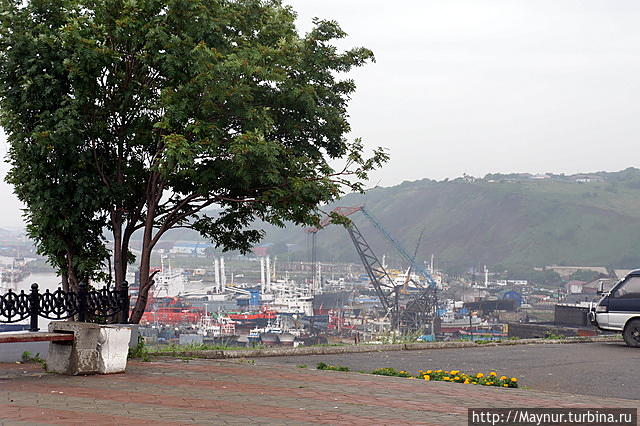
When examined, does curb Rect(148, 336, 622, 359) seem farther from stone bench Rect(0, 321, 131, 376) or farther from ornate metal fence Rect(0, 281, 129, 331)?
stone bench Rect(0, 321, 131, 376)

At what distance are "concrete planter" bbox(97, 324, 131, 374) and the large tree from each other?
3.15 metres

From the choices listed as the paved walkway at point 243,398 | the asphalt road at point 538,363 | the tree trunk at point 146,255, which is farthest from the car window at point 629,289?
the tree trunk at point 146,255

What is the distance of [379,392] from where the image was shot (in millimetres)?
9922

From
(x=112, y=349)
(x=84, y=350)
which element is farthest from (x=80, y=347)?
(x=112, y=349)

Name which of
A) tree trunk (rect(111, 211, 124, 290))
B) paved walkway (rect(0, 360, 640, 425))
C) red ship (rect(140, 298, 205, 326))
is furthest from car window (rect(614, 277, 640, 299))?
red ship (rect(140, 298, 205, 326))

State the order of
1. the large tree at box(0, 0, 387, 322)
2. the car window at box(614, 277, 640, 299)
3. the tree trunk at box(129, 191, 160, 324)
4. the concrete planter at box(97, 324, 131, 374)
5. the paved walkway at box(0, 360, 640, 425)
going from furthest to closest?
the car window at box(614, 277, 640, 299) < the tree trunk at box(129, 191, 160, 324) < the large tree at box(0, 0, 387, 322) < the concrete planter at box(97, 324, 131, 374) < the paved walkway at box(0, 360, 640, 425)

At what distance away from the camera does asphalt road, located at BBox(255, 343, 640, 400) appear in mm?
11414

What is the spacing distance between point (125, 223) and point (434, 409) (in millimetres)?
9549

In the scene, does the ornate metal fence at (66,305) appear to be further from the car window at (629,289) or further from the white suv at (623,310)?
the car window at (629,289)

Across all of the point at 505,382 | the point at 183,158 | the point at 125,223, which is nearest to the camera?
the point at 505,382

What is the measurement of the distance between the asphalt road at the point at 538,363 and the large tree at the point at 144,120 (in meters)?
3.19

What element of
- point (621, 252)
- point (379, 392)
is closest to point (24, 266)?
point (379, 392)

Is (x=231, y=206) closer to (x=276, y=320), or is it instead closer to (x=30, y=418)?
(x=30, y=418)

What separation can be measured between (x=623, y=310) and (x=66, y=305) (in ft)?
43.4
